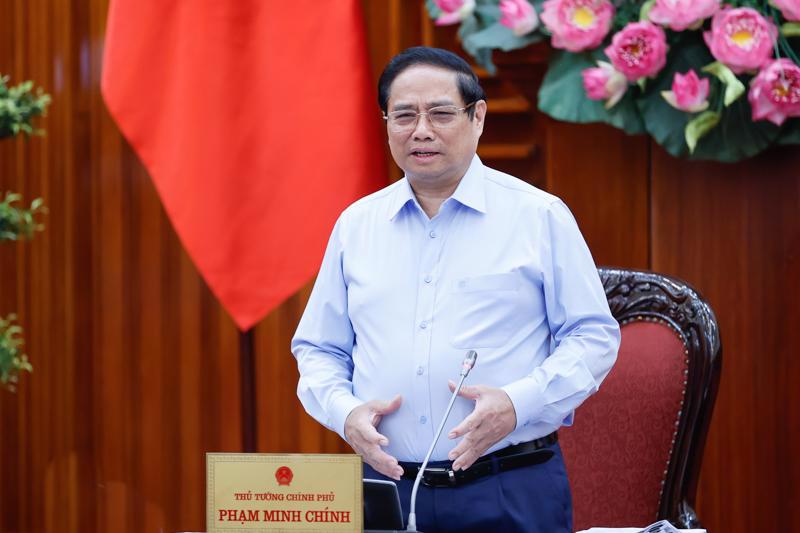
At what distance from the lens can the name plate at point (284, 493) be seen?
4.39ft

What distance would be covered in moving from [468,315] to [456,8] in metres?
1.18

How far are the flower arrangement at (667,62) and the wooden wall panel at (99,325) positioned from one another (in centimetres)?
119

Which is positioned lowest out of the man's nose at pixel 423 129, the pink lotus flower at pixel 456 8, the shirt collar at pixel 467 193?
the shirt collar at pixel 467 193

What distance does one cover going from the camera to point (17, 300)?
11.4 feet

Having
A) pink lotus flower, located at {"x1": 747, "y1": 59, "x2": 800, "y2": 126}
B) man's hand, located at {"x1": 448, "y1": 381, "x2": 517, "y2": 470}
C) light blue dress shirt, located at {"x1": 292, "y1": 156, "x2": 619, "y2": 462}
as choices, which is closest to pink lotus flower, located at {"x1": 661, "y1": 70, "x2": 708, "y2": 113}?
pink lotus flower, located at {"x1": 747, "y1": 59, "x2": 800, "y2": 126}

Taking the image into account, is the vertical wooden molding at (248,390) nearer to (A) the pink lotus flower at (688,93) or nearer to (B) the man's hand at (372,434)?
(A) the pink lotus flower at (688,93)

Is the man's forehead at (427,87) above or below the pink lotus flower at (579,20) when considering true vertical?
below

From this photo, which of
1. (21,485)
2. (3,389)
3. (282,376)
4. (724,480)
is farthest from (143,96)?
(724,480)

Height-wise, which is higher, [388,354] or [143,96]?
[143,96]

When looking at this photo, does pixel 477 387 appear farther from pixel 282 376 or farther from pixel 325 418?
pixel 282 376

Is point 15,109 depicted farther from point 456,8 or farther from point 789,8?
point 789,8

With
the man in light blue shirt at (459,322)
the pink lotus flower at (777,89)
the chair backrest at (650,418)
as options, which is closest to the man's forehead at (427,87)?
the man in light blue shirt at (459,322)

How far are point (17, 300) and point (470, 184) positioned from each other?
214cm

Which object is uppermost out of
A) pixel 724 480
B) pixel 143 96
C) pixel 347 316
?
pixel 143 96
